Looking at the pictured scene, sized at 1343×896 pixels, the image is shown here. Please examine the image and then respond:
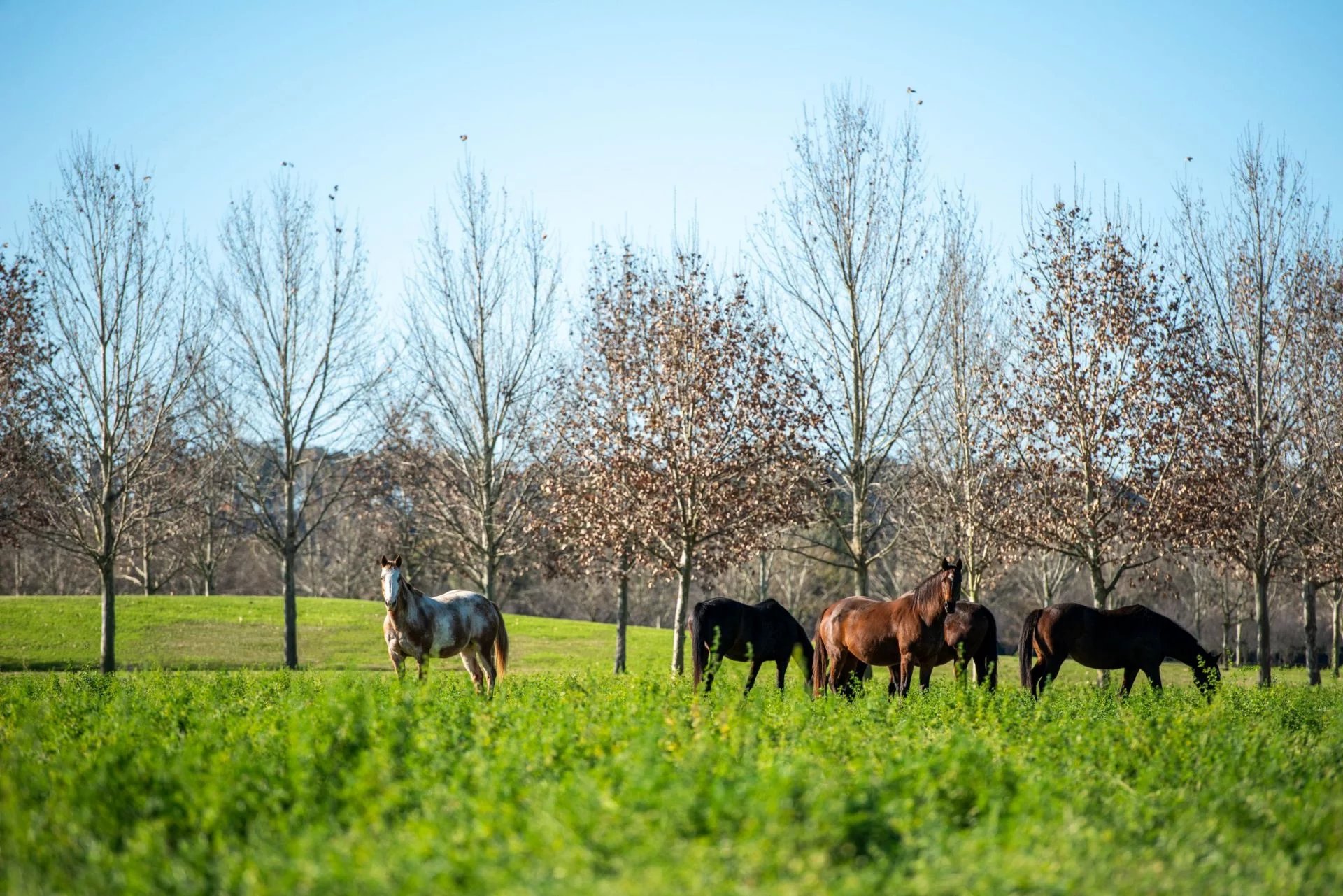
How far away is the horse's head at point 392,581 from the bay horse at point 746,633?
13.5 feet

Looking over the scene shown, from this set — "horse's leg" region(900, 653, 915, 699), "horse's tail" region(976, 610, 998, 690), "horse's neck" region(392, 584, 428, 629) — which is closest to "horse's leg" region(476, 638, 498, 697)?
"horse's neck" region(392, 584, 428, 629)

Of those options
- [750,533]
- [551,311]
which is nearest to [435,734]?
[750,533]

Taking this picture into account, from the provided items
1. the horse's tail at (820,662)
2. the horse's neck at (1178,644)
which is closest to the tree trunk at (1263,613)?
the horse's neck at (1178,644)

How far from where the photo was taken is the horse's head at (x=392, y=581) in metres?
14.6

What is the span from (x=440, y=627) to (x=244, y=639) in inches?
677

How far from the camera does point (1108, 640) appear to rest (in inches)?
639

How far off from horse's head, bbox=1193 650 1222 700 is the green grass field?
135 inches

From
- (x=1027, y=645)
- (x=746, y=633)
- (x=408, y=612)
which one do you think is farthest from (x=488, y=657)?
(x=1027, y=645)

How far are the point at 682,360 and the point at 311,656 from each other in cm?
1465

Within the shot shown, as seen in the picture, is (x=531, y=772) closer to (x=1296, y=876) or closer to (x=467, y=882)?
(x=467, y=882)

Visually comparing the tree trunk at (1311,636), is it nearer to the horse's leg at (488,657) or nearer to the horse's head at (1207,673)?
the horse's head at (1207,673)

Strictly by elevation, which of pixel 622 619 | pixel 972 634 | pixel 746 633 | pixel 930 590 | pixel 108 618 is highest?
pixel 930 590

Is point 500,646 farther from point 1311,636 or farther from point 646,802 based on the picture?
point 1311,636

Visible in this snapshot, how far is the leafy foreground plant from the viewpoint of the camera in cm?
494
